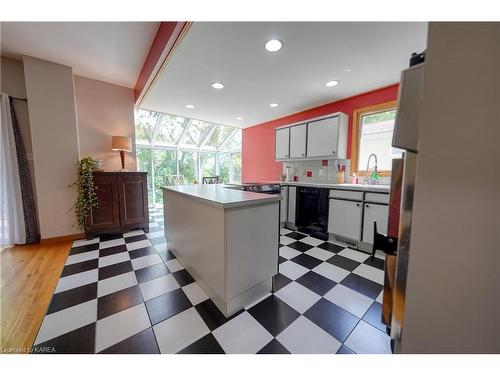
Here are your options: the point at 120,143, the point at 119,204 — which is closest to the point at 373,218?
the point at 119,204

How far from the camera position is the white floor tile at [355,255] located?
2.10m

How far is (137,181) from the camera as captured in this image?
3.00 m

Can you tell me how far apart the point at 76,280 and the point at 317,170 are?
348 cm

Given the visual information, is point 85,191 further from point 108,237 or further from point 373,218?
point 373,218

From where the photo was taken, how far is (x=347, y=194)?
8.04ft

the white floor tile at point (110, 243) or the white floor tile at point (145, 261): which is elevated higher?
the white floor tile at point (110, 243)

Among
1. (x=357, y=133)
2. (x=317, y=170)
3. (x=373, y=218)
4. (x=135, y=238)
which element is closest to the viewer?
(x=373, y=218)

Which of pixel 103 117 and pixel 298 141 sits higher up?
pixel 103 117

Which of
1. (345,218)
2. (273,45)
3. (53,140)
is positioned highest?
(273,45)

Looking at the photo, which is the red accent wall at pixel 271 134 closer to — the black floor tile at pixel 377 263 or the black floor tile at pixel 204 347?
the black floor tile at pixel 377 263

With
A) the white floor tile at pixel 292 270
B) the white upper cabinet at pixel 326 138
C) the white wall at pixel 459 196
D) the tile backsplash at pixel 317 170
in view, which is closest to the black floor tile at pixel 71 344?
the white floor tile at pixel 292 270

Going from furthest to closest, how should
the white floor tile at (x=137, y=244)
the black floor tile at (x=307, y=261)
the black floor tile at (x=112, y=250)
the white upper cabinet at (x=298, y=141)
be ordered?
the white upper cabinet at (x=298, y=141) → the white floor tile at (x=137, y=244) → the black floor tile at (x=112, y=250) → the black floor tile at (x=307, y=261)

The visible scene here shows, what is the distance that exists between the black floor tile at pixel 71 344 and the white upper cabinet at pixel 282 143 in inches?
129

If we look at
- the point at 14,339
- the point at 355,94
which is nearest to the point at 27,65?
the point at 14,339
